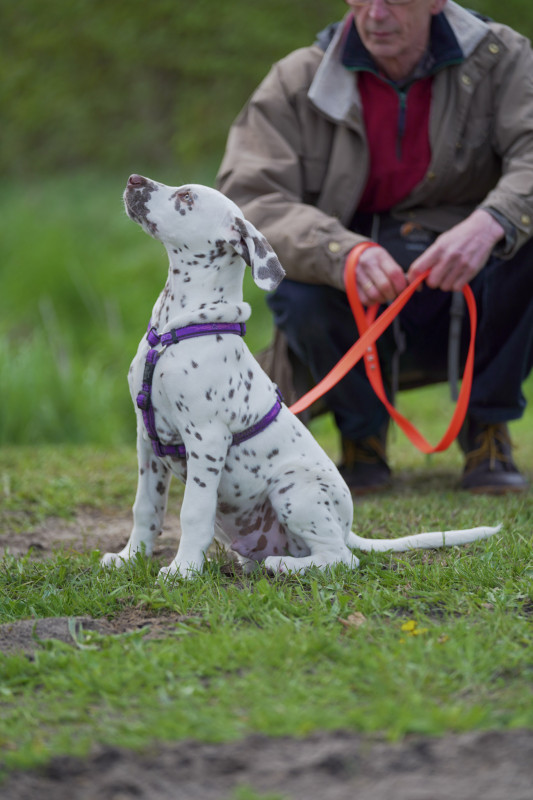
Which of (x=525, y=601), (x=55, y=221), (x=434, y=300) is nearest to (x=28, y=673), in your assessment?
(x=525, y=601)

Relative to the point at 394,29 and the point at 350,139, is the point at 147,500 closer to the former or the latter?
the point at 350,139

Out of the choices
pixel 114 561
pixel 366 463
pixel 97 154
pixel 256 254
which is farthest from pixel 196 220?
pixel 97 154

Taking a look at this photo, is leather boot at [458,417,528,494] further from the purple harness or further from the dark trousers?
the purple harness

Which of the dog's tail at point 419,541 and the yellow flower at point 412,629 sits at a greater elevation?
the yellow flower at point 412,629

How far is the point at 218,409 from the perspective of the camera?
8.99ft

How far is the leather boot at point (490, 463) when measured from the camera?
4.28 meters

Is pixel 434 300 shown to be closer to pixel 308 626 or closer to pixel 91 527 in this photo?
pixel 91 527

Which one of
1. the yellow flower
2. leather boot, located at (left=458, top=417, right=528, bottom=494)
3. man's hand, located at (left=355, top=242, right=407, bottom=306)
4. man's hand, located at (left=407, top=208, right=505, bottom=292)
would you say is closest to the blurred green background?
leather boot, located at (left=458, top=417, right=528, bottom=494)

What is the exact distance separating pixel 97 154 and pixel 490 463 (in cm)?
1121

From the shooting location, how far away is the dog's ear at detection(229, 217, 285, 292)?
2.73 metres

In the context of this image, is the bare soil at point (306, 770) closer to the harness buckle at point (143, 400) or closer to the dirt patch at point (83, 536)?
the harness buckle at point (143, 400)

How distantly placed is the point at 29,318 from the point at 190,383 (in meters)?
5.53

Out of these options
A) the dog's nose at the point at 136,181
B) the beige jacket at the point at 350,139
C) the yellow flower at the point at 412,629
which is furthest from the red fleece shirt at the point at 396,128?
the yellow flower at the point at 412,629

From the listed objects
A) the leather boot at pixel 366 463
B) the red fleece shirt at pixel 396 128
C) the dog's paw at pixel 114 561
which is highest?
the red fleece shirt at pixel 396 128
